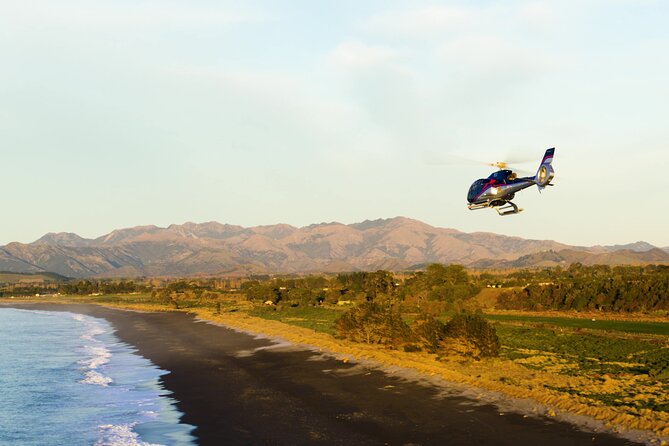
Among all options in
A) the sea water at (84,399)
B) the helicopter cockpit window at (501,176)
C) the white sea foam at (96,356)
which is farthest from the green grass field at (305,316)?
the helicopter cockpit window at (501,176)

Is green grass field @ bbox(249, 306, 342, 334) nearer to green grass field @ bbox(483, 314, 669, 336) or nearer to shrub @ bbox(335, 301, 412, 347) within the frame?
shrub @ bbox(335, 301, 412, 347)

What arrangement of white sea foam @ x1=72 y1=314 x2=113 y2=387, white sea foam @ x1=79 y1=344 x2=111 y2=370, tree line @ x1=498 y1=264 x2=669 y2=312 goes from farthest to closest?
tree line @ x1=498 y1=264 x2=669 y2=312 → white sea foam @ x1=79 y1=344 x2=111 y2=370 → white sea foam @ x1=72 y1=314 x2=113 y2=387

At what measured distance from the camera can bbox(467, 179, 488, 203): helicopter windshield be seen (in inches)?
1648

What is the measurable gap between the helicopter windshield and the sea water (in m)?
24.1

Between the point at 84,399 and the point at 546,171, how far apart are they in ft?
103

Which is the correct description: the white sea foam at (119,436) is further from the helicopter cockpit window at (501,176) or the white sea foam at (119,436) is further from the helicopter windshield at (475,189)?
the helicopter cockpit window at (501,176)

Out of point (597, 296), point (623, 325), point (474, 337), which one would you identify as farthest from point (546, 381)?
point (597, 296)

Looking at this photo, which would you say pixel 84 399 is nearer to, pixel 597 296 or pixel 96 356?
pixel 96 356

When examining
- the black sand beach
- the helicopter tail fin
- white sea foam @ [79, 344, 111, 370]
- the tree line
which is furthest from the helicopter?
the tree line

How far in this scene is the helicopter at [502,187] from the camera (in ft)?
124

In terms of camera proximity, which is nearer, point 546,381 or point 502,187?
point 546,381

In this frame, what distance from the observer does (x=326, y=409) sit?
29281 mm

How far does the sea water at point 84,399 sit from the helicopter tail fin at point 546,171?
2524cm

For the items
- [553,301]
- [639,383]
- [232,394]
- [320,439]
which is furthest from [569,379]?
[553,301]
